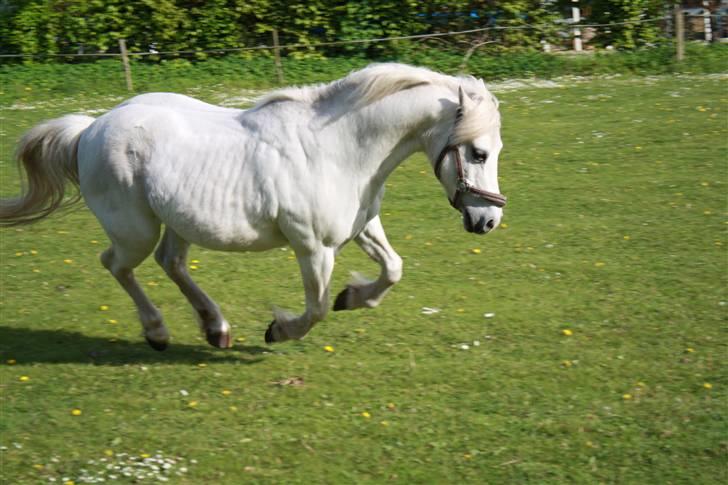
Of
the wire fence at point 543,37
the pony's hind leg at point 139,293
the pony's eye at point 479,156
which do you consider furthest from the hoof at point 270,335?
the wire fence at point 543,37

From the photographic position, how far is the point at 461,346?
7.09 m

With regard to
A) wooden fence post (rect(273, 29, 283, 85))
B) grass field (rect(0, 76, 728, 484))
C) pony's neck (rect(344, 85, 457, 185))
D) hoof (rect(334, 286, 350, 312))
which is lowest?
grass field (rect(0, 76, 728, 484))

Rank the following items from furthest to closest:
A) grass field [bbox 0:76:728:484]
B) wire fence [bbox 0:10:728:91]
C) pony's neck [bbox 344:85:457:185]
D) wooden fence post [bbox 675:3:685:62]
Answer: wire fence [bbox 0:10:728:91]
wooden fence post [bbox 675:3:685:62]
pony's neck [bbox 344:85:457:185]
grass field [bbox 0:76:728:484]

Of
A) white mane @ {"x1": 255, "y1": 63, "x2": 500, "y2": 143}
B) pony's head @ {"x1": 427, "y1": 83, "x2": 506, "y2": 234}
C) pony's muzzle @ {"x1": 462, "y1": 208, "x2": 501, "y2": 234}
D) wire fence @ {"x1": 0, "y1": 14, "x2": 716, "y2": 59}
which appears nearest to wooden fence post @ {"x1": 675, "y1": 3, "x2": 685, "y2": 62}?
wire fence @ {"x1": 0, "y1": 14, "x2": 716, "y2": 59}

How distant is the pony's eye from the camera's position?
6.00m

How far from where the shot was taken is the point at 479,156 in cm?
603

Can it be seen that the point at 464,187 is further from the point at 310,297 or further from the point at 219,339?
the point at 219,339

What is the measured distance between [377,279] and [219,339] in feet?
3.88

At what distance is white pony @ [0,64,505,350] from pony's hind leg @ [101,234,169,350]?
0.04 meters

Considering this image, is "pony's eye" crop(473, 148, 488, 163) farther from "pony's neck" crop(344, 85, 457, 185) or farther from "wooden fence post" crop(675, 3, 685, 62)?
"wooden fence post" crop(675, 3, 685, 62)

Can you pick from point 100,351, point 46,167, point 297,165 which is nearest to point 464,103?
point 297,165

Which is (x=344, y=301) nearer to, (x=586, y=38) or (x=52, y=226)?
(x=52, y=226)

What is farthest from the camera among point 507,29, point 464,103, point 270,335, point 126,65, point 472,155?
point 507,29

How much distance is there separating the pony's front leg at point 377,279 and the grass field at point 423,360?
372 millimetres
